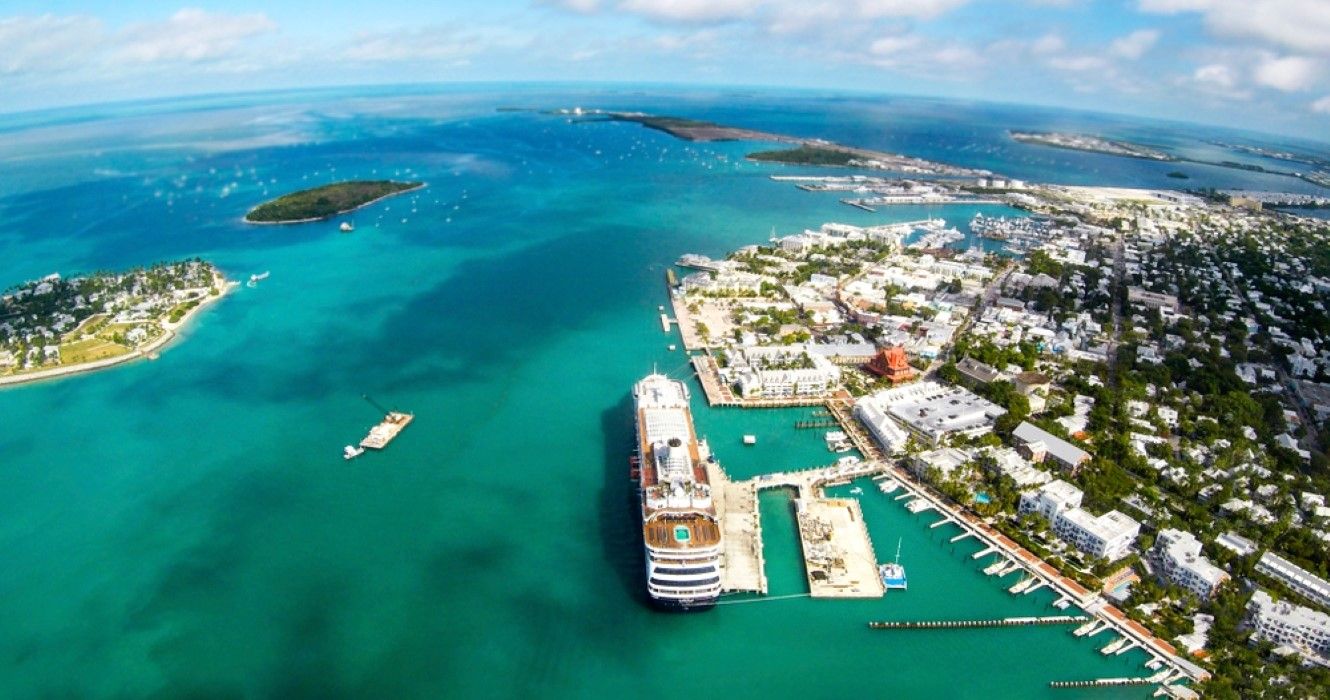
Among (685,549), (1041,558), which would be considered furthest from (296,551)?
(1041,558)

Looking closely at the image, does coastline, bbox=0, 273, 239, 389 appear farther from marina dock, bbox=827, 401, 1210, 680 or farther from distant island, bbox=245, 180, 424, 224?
marina dock, bbox=827, 401, 1210, 680

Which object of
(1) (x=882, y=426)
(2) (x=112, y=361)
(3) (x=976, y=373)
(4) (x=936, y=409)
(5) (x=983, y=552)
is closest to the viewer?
(5) (x=983, y=552)

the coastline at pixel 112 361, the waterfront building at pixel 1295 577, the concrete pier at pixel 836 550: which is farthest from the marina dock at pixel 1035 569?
the coastline at pixel 112 361

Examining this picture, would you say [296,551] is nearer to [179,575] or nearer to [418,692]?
[179,575]

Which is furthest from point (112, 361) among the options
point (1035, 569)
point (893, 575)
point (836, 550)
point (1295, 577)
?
point (1295, 577)

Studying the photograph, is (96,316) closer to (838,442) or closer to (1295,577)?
(838,442)

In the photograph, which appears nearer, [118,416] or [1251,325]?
[118,416]

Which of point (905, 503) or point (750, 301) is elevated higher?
point (750, 301)

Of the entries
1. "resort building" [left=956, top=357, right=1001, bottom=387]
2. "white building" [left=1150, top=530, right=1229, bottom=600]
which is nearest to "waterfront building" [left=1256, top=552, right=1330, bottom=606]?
"white building" [left=1150, top=530, right=1229, bottom=600]
